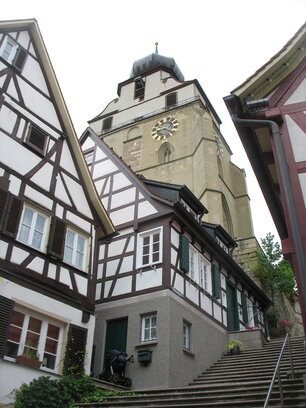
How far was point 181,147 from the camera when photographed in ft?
141

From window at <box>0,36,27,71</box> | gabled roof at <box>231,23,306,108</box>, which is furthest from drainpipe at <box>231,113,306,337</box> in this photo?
window at <box>0,36,27,71</box>

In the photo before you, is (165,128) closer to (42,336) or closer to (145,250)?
(145,250)

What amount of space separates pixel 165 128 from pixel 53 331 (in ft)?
118

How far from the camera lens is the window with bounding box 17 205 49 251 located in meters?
11.7

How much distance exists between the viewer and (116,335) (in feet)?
50.0

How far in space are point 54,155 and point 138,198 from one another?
15.7 ft

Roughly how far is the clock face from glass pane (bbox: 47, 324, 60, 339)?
34.8 meters

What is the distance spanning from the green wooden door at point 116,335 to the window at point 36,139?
6.22 meters

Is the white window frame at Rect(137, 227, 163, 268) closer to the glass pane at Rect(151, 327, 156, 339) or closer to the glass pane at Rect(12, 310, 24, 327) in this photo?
the glass pane at Rect(151, 327, 156, 339)

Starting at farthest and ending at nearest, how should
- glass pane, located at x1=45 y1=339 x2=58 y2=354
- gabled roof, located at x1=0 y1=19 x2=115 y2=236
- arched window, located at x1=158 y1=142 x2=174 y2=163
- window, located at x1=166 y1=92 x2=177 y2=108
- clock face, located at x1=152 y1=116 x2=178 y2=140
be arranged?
window, located at x1=166 y1=92 x2=177 y2=108 → clock face, located at x1=152 y1=116 x2=178 y2=140 → arched window, located at x1=158 y1=142 x2=174 y2=163 → gabled roof, located at x1=0 y1=19 x2=115 y2=236 → glass pane, located at x1=45 y1=339 x2=58 y2=354

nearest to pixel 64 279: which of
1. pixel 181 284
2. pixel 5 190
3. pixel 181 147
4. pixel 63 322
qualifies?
Result: pixel 63 322

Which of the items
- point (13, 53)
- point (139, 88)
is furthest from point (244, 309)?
point (139, 88)

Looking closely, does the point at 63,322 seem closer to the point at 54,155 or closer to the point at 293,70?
the point at 54,155

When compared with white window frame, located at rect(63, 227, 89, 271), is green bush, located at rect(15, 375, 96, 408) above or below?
below
